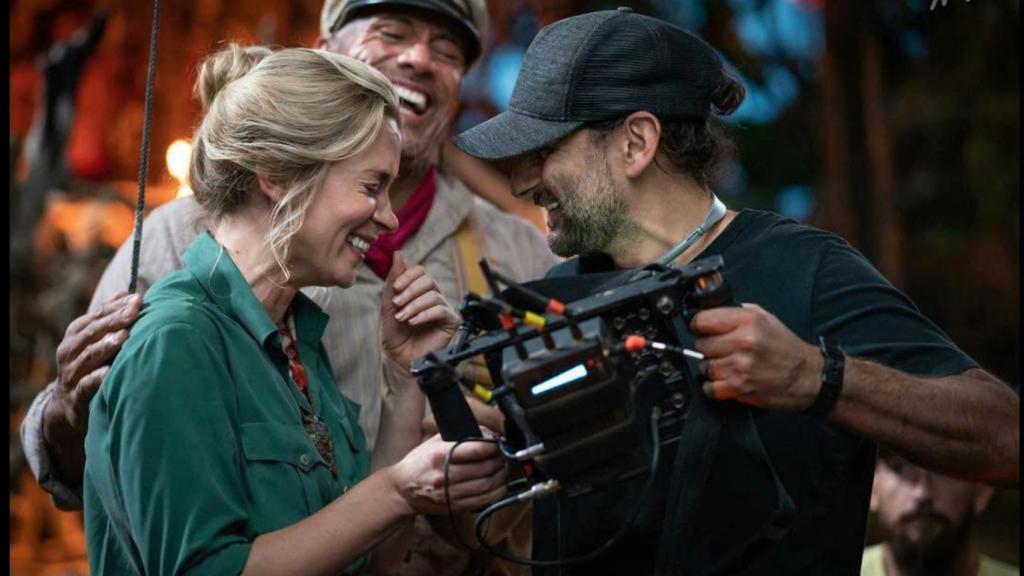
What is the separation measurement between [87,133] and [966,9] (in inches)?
169

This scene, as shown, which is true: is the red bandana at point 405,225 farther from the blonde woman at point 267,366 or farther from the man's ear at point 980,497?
the man's ear at point 980,497

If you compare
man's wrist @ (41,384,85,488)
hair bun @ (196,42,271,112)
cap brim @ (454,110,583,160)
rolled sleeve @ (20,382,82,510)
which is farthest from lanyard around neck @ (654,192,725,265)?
rolled sleeve @ (20,382,82,510)

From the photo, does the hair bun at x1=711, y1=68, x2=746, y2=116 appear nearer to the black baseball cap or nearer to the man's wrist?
the black baseball cap

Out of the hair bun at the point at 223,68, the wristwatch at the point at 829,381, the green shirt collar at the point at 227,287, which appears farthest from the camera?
the hair bun at the point at 223,68

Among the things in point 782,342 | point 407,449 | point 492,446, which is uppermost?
point 782,342

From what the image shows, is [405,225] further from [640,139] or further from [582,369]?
[582,369]

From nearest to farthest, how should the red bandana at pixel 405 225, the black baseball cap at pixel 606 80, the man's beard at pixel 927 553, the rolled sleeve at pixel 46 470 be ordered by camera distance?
the black baseball cap at pixel 606 80 → the rolled sleeve at pixel 46 470 → the red bandana at pixel 405 225 → the man's beard at pixel 927 553

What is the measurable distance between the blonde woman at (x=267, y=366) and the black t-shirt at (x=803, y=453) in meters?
0.32

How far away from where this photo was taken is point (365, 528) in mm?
2297

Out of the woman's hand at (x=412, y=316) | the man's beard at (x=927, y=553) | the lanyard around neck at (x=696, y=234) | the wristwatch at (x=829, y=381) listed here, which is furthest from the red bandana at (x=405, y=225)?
the man's beard at (x=927, y=553)

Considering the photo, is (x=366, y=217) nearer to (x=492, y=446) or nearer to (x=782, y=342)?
(x=492, y=446)

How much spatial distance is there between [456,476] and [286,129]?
0.69 m

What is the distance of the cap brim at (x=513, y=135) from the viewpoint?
2633 millimetres

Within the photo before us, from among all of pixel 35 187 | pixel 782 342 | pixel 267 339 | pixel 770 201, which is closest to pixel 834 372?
pixel 782 342
